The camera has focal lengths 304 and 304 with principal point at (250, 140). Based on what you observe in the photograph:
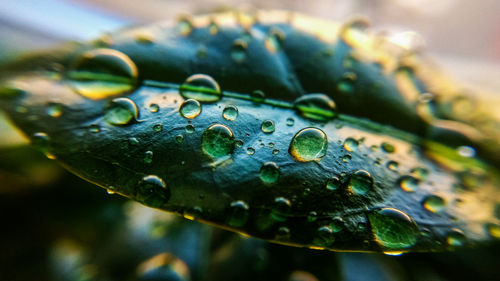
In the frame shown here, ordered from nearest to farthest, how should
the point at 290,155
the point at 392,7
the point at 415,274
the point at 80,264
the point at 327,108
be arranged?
the point at 290,155, the point at 327,108, the point at 415,274, the point at 80,264, the point at 392,7

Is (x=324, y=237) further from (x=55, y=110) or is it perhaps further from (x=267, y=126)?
(x=55, y=110)

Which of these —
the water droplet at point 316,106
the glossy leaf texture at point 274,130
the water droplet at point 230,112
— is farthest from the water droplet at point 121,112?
the water droplet at point 316,106

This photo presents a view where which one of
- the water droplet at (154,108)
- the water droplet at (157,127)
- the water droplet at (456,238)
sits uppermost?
the water droplet at (456,238)

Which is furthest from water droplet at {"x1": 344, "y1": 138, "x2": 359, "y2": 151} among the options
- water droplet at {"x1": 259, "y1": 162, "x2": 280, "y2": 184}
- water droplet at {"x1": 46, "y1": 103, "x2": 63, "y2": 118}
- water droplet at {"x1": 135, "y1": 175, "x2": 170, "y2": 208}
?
water droplet at {"x1": 46, "y1": 103, "x2": 63, "y2": 118}

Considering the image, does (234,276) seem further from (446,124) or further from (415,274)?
(446,124)

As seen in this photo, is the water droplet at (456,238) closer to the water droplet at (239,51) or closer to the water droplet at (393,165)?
the water droplet at (393,165)

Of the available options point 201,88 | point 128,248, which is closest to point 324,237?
point 201,88

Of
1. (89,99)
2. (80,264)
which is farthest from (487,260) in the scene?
(80,264)
